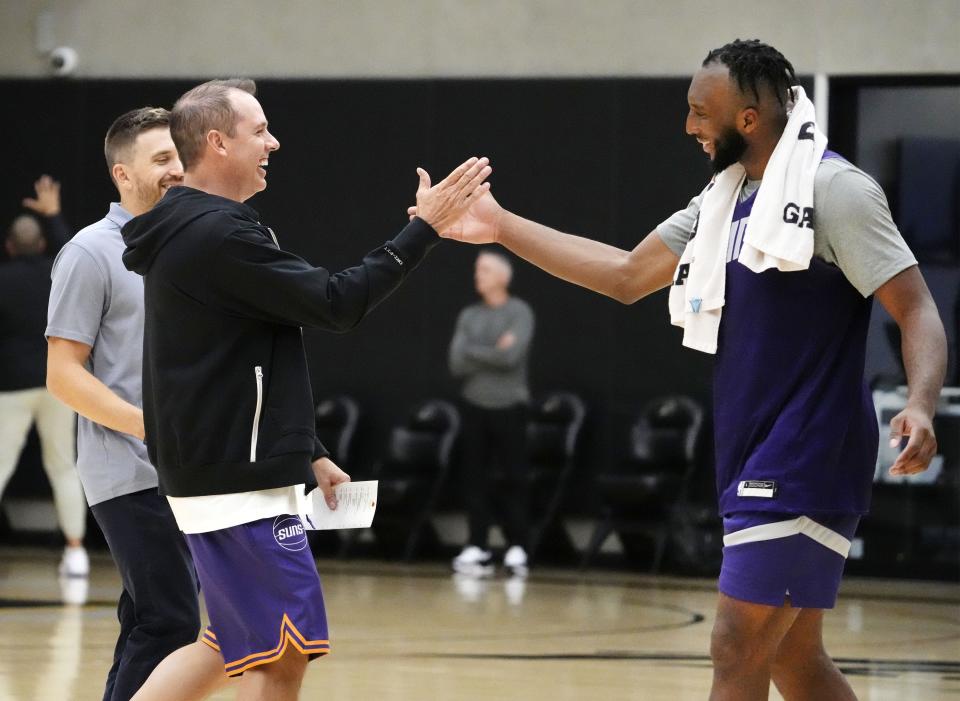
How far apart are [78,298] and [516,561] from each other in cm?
660

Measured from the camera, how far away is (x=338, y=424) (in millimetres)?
11023

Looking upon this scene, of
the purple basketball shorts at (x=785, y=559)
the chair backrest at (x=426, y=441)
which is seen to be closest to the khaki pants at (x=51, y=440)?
the chair backrest at (x=426, y=441)

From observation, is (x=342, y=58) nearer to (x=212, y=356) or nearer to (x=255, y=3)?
(x=255, y=3)

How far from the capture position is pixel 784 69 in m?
3.41

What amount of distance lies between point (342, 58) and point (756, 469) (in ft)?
Answer: 27.5

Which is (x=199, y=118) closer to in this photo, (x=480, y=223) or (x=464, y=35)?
(x=480, y=223)

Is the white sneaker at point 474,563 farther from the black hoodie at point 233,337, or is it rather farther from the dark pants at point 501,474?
the black hoodie at point 233,337

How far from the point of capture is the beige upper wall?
1020cm

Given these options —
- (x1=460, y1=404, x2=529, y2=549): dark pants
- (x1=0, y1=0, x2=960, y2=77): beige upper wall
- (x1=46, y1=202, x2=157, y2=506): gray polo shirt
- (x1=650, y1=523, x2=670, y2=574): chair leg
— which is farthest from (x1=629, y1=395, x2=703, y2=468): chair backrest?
(x1=46, y1=202, x2=157, y2=506): gray polo shirt

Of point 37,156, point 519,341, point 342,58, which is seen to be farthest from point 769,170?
point 37,156

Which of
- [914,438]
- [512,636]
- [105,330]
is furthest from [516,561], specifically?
[914,438]

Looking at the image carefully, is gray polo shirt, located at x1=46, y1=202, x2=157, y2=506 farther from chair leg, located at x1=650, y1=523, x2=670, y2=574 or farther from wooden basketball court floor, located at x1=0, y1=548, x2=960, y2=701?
chair leg, located at x1=650, y1=523, x2=670, y2=574

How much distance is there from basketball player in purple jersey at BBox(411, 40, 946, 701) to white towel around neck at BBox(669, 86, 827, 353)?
0.03 meters

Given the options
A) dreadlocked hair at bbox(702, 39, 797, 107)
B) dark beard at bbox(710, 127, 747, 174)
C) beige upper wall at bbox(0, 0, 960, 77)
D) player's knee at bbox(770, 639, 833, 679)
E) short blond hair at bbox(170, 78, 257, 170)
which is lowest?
player's knee at bbox(770, 639, 833, 679)
